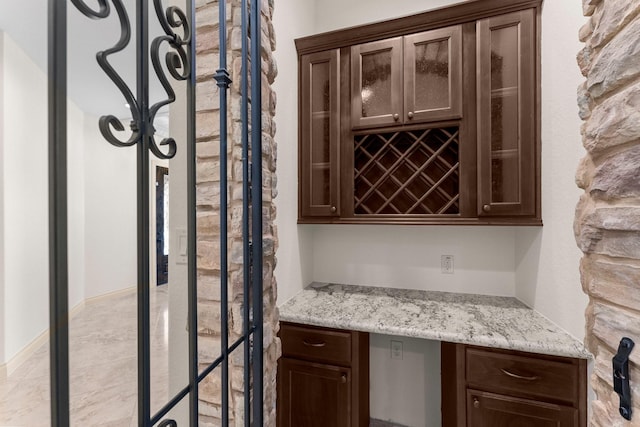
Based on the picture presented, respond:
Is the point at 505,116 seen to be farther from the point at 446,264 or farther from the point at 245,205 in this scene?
the point at 245,205

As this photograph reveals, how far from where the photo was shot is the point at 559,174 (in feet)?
4.26

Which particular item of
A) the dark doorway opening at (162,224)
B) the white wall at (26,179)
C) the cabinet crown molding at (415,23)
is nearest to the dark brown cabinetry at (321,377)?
the dark doorway opening at (162,224)

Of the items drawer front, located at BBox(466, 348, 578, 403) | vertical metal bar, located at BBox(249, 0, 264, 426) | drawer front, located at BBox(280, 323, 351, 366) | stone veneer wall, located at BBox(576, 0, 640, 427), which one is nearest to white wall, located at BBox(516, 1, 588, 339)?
drawer front, located at BBox(466, 348, 578, 403)

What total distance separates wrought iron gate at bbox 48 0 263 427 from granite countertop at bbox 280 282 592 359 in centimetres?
64

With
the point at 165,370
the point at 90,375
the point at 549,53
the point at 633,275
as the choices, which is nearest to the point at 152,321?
the point at 165,370

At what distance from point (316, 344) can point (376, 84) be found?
59.3 inches

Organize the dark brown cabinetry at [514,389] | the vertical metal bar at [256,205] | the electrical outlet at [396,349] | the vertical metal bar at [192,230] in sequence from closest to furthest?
1. the vertical metal bar at [192,230]
2. the vertical metal bar at [256,205]
3. the dark brown cabinetry at [514,389]
4. the electrical outlet at [396,349]

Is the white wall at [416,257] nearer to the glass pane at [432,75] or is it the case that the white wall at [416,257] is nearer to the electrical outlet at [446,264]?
the electrical outlet at [446,264]

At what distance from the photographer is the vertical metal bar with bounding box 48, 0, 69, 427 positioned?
0.41 meters

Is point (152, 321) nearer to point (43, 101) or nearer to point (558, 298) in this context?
point (43, 101)

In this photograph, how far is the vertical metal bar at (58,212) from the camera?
1.35ft

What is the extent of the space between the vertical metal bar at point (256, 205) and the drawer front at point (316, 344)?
55 centimetres

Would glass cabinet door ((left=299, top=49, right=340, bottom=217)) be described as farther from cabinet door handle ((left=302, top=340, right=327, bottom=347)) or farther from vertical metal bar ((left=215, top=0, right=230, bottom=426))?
vertical metal bar ((left=215, top=0, right=230, bottom=426))

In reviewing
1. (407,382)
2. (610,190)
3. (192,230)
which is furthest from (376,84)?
(407,382)
